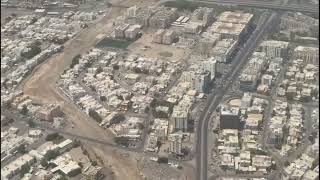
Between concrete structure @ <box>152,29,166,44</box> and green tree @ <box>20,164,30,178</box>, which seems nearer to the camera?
green tree @ <box>20,164,30,178</box>

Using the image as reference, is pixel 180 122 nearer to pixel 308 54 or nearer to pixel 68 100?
pixel 68 100

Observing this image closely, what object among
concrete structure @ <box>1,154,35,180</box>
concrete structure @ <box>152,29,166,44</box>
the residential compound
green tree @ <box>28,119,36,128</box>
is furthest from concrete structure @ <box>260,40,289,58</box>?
concrete structure @ <box>1,154,35,180</box>

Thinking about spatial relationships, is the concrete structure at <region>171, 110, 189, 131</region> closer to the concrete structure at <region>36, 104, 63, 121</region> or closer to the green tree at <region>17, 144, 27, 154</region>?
the concrete structure at <region>36, 104, 63, 121</region>

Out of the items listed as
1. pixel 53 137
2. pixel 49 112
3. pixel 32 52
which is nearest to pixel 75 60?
pixel 32 52

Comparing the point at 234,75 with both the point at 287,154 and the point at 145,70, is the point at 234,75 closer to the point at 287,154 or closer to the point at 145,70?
the point at 145,70

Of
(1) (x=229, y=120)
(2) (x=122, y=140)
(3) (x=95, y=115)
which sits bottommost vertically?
(2) (x=122, y=140)

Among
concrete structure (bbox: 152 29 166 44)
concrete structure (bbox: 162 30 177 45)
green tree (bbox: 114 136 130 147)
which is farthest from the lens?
concrete structure (bbox: 152 29 166 44)

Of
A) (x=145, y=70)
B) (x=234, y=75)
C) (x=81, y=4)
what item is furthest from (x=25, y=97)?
(x=81, y=4)
